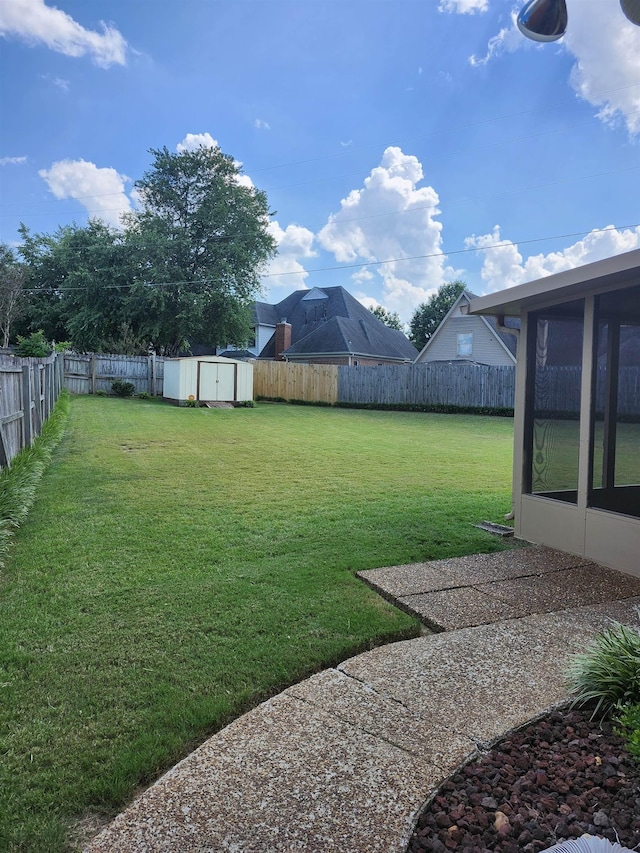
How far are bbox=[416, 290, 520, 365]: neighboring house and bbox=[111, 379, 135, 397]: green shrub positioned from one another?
12.4 m

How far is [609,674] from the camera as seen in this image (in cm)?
217

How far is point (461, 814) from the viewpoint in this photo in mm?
1617

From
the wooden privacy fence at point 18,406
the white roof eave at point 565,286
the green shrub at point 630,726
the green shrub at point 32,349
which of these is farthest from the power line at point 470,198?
the green shrub at point 630,726

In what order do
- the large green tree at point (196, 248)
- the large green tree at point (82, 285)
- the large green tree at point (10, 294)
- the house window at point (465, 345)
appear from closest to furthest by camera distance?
the house window at point (465, 345) < the large green tree at point (196, 248) < the large green tree at point (82, 285) < the large green tree at point (10, 294)

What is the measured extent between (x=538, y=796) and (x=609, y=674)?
2.19 feet

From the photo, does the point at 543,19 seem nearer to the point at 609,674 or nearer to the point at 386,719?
the point at 609,674

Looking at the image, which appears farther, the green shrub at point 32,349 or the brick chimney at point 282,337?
the brick chimney at point 282,337

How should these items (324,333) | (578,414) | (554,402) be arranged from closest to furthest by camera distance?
(578,414) < (554,402) < (324,333)

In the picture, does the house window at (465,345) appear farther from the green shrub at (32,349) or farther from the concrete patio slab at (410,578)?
the concrete patio slab at (410,578)

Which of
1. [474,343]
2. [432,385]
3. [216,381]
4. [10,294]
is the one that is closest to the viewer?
[216,381]

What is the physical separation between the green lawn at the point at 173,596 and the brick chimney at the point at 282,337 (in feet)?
70.2

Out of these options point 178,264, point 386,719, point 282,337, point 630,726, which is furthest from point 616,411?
point 282,337

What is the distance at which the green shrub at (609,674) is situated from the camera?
2.09 m

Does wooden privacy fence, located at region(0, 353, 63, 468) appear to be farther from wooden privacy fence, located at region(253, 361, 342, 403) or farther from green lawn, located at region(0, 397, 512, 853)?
wooden privacy fence, located at region(253, 361, 342, 403)
